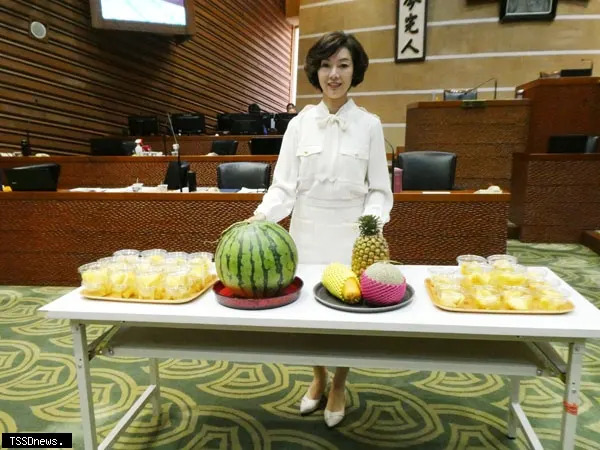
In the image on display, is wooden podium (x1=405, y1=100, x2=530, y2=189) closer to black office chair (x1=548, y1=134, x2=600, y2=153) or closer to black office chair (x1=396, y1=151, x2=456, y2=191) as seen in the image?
black office chair (x1=548, y1=134, x2=600, y2=153)

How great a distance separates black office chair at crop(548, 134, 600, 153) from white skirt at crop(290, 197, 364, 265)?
4.10 metres

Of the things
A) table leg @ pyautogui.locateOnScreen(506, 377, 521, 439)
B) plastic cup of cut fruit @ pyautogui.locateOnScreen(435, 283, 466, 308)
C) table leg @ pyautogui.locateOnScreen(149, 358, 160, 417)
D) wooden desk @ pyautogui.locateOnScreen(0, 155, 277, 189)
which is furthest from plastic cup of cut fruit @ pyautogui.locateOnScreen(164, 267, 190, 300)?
wooden desk @ pyautogui.locateOnScreen(0, 155, 277, 189)

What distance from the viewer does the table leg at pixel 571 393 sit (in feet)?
3.74

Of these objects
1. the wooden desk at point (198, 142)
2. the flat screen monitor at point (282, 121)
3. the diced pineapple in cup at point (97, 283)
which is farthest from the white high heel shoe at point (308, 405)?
the flat screen monitor at point (282, 121)

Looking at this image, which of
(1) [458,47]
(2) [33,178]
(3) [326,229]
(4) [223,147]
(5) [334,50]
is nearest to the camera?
(5) [334,50]

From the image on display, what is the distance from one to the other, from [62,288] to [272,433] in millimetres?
2522

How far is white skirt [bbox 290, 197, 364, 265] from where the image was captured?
6.07 ft

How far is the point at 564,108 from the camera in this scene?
5188 millimetres

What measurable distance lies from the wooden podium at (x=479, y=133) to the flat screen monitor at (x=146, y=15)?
13.8ft

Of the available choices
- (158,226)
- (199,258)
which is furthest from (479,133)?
(199,258)

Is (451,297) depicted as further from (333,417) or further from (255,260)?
(333,417)

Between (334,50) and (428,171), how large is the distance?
2265mm

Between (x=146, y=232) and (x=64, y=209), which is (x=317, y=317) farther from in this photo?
(x=64, y=209)

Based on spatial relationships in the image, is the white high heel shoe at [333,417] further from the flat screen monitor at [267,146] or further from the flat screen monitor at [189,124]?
the flat screen monitor at [189,124]
